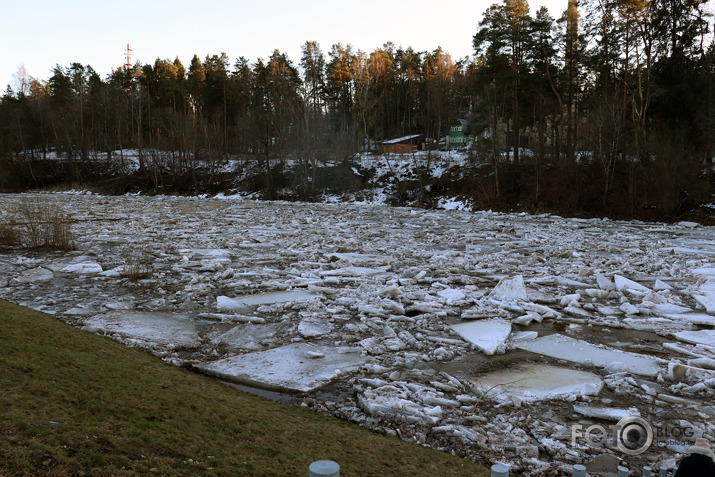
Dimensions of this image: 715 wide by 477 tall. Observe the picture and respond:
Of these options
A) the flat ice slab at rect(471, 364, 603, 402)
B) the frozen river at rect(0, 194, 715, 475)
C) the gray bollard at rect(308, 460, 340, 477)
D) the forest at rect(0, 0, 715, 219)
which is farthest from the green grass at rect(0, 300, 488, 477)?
the forest at rect(0, 0, 715, 219)

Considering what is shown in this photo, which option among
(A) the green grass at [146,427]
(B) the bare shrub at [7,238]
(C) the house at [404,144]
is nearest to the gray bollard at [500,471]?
(A) the green grass at [146,427]

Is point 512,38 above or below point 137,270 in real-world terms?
above

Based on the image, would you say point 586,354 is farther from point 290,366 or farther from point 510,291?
point 290,366

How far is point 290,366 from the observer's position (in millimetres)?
4109

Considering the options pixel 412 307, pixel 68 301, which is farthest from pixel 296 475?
pixel 68 301

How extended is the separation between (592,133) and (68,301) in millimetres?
22461

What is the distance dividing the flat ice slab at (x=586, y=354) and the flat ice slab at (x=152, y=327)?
3.36 m

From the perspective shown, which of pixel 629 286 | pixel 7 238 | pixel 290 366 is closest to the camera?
pixel 290 366

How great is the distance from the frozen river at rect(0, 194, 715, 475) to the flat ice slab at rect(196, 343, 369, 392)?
0.02 m

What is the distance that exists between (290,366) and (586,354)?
9.00ft

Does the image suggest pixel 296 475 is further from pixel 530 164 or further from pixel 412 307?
pixel 530 164

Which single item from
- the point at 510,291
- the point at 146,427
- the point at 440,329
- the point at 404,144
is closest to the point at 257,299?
the point at 440,329

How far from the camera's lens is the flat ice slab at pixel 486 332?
4589mm

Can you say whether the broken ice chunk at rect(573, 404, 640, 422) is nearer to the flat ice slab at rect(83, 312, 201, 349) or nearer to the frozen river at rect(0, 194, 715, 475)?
the frozen river at rect(0, 194, 715, 475)
